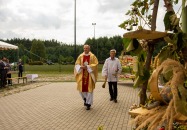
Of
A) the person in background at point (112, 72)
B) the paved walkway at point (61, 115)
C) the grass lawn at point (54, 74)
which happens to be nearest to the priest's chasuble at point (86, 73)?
the paved walkway at point (61, 115)

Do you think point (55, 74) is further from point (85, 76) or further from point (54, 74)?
point (85, 76)

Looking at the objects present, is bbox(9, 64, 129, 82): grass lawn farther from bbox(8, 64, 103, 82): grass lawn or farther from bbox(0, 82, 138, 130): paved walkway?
bbox(0, 82, 138, 130): paved walkway

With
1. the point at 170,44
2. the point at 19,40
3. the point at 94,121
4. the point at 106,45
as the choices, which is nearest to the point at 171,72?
the point at 170,44

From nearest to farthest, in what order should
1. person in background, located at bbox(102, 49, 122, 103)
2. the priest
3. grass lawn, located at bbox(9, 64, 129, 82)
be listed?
1. the priest
2. person in background, located at bbox(102, 49, 122, 103)
3. grass lawn, located at bbox(9, 64, 129, 82)

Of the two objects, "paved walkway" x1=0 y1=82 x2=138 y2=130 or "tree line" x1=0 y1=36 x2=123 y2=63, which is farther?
"tree line" x1=0 y1=36 x2=123 y2=63

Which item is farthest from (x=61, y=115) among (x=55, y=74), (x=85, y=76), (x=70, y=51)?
(x=70, y=51)

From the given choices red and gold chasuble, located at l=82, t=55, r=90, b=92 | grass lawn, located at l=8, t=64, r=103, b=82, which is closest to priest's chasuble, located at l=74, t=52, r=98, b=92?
red and gold chasuble, located at l=82, t=55, r=90, b=92

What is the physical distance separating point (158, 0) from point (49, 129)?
19.1 feet

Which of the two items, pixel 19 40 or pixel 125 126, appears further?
pixel 19 40

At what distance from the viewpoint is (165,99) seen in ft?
4.82

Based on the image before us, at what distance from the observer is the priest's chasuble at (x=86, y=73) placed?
Answer: 31.5 feet

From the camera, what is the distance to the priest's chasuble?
961cm

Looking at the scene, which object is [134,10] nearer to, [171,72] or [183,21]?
[183,21]

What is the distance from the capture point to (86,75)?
385 inches
